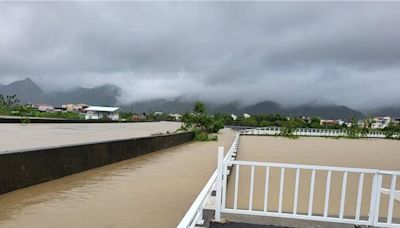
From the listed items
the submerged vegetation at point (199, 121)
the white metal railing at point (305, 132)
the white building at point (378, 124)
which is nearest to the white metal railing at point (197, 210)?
the submerged vegetation at point (199, 121)

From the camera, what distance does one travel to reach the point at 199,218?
3613 mm

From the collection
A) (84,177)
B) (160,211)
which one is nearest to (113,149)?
(84,177)

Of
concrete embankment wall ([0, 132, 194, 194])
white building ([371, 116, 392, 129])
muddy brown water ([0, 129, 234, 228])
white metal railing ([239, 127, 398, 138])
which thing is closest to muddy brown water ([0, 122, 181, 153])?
concrete embankment wall ([0, 132, 194, 194])

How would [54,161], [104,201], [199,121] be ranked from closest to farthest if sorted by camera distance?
[104,201] < [54,161] < [199,121]

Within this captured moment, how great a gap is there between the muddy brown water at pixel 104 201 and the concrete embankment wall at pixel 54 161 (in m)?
0.15

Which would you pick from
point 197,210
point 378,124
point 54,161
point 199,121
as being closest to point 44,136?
point 54,161

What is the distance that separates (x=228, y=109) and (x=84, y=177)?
168 metres

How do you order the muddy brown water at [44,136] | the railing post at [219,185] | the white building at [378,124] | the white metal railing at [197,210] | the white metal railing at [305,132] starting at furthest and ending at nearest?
the white building at [378,124] < the white metal railing at [305,132] < the muddy brown water at [44,136] < the railing post at [219,185] < the white metal railing at [197,210]

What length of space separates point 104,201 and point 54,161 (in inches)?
71.2

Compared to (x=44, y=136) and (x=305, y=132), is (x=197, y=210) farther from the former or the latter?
(x=305, y=132)

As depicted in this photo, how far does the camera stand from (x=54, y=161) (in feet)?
21.4

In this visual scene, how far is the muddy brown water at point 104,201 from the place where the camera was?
4340 millimetres

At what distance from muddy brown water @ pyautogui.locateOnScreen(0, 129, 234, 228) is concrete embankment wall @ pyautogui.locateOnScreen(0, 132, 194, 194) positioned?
0.15 m

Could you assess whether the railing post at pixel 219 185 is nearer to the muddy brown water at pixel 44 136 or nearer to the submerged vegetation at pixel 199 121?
the muddy brown water at pixel 44 136
